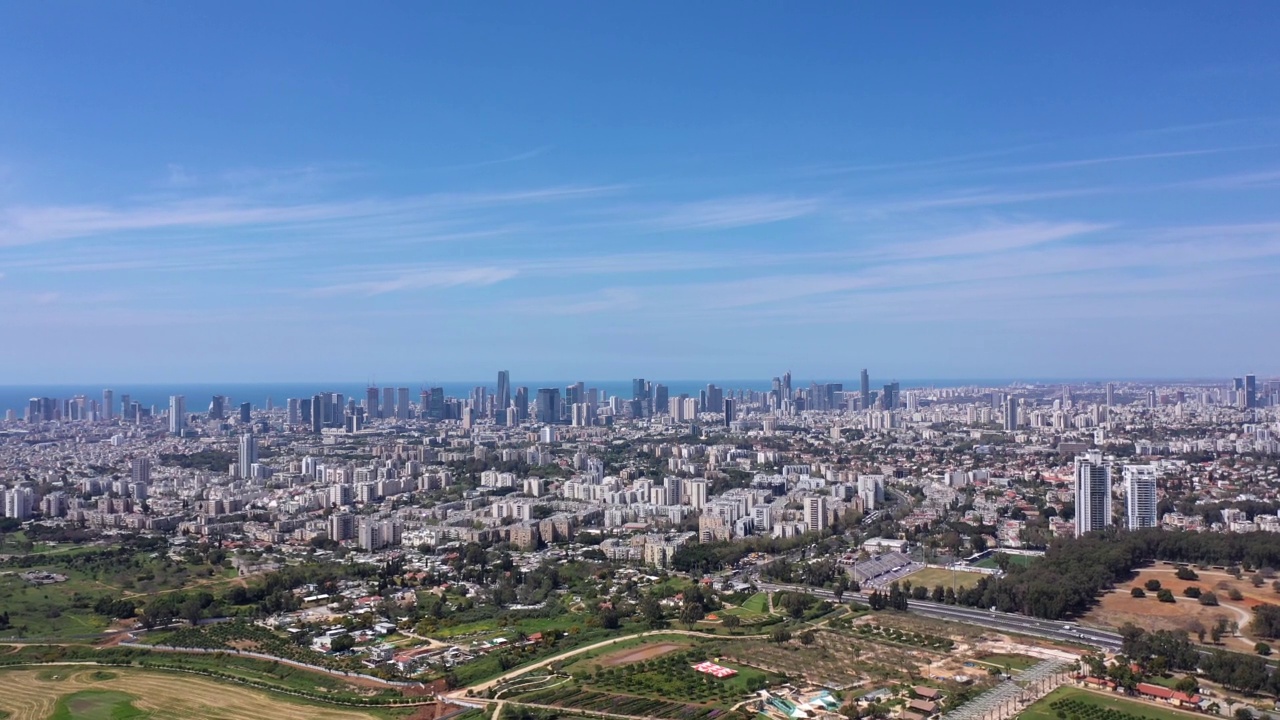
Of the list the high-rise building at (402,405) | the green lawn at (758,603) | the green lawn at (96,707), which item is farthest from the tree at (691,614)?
the high-rise building at (402,405)

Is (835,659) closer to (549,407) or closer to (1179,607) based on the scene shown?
(1179,607)

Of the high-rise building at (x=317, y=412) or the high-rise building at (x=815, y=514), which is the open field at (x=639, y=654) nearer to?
the high-rise building at (x=815, y=514)

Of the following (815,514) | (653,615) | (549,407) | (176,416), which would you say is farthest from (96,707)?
(549,407)

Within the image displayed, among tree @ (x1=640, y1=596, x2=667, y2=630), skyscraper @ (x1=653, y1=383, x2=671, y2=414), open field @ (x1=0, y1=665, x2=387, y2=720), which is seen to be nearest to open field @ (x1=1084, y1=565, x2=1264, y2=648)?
tree @ (x1=640, y1=596, x2=667, y2=630)

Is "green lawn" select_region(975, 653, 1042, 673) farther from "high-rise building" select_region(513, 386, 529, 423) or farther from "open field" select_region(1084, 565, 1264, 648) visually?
"high-rise building" select_region(513, 386, 529, 423)

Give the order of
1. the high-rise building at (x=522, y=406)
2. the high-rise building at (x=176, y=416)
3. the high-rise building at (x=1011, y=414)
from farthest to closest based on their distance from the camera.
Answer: the high-rise building at (x=522, y=406) → the high-rise building at (x=176, y=416) → the high-rise building at (x=1011, y=414)
